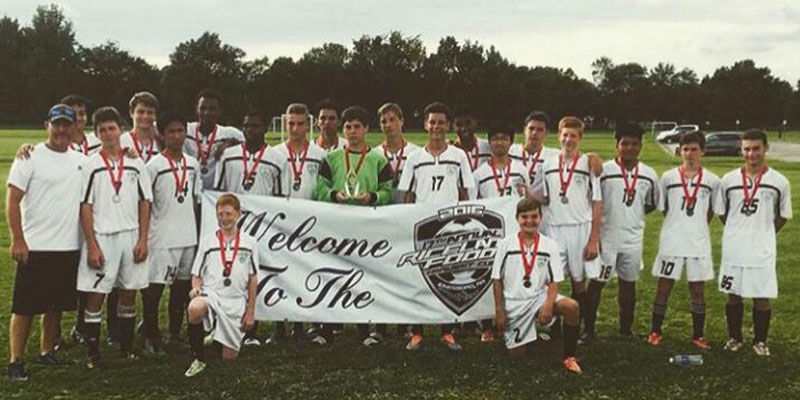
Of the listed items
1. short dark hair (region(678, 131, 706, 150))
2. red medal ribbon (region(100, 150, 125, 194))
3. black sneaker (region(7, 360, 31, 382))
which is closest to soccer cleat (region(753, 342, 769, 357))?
short dark hair (region(678, 131, 706, 150))

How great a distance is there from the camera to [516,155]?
7680 millimetres

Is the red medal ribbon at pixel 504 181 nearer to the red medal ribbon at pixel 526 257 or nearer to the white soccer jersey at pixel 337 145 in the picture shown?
the red medal ribbon at pixel 526 257

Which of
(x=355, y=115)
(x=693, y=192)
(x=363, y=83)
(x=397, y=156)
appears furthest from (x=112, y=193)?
(x=363, y=83)

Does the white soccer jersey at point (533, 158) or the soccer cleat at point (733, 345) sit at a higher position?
the white soccer jersey at point (533, 158)

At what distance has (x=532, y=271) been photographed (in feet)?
21.8

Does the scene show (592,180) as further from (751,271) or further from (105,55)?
(105,55)

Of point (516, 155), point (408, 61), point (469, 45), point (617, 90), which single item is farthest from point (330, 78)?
point (516, 155)

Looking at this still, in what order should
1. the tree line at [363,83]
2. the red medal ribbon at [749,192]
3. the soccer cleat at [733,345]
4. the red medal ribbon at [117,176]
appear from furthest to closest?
1. the tree line at [363,83]
2. the soccer cleat at [733,345]
3. the red medal ribbon at [749,192]
4. the red medal ribbon at [117,176]

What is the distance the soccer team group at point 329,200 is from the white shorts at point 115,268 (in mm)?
11

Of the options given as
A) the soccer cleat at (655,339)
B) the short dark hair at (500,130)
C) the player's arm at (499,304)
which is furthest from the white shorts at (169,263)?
the soccer cleat at (655,339)

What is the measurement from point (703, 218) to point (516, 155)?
1.74m

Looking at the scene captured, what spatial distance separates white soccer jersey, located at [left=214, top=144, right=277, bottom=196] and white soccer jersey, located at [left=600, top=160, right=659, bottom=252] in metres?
2.98

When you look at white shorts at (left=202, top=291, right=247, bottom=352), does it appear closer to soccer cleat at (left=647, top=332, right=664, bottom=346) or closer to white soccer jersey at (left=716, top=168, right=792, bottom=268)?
soccer cleat at (left=647, top=332, right=664, bottom=346)

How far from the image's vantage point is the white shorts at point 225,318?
6.46 meters
